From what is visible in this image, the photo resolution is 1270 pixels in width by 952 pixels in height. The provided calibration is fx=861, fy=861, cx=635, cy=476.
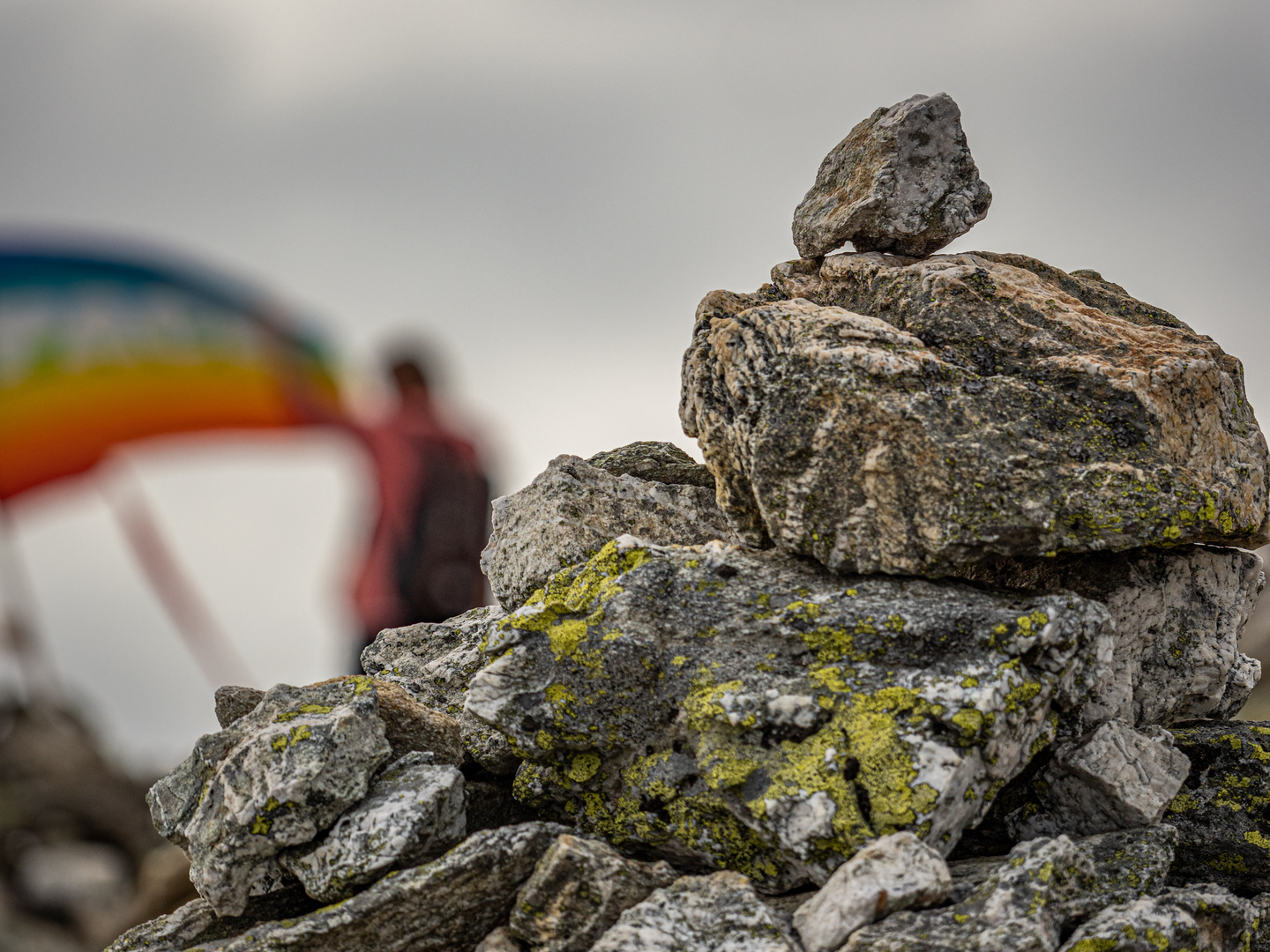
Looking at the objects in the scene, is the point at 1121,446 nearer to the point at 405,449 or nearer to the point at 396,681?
the point at 396,681

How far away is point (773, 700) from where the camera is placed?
A: 5906 mm

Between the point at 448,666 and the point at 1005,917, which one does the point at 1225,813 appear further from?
the point at 448,666

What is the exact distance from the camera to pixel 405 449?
21.6m

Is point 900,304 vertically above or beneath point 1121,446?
above

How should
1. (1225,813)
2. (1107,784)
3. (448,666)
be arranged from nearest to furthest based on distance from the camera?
1. (1107,784)
2. (1225,813)
3. (448,666)

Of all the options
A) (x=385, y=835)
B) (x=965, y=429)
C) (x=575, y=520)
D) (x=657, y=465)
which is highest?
(x=965, y=429)

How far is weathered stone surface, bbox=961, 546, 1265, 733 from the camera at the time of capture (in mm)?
7234

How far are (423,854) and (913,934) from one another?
3.37 metres

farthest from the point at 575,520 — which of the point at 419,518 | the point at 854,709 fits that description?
the point at 419,518

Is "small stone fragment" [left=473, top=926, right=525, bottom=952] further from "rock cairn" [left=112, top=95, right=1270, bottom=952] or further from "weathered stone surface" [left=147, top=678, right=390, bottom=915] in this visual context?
"weathered stone surface" [left=147, top=678, right=390, bottom=915]

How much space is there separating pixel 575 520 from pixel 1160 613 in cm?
524

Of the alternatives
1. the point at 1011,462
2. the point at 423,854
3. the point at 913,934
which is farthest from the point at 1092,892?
the point at 423,854

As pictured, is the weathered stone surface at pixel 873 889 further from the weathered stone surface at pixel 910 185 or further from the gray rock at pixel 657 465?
the weathered stone surface at pixel 910 185

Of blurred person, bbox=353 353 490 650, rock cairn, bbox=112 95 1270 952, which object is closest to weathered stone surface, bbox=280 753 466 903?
rock cairn, bbox=112 95 1270 952
